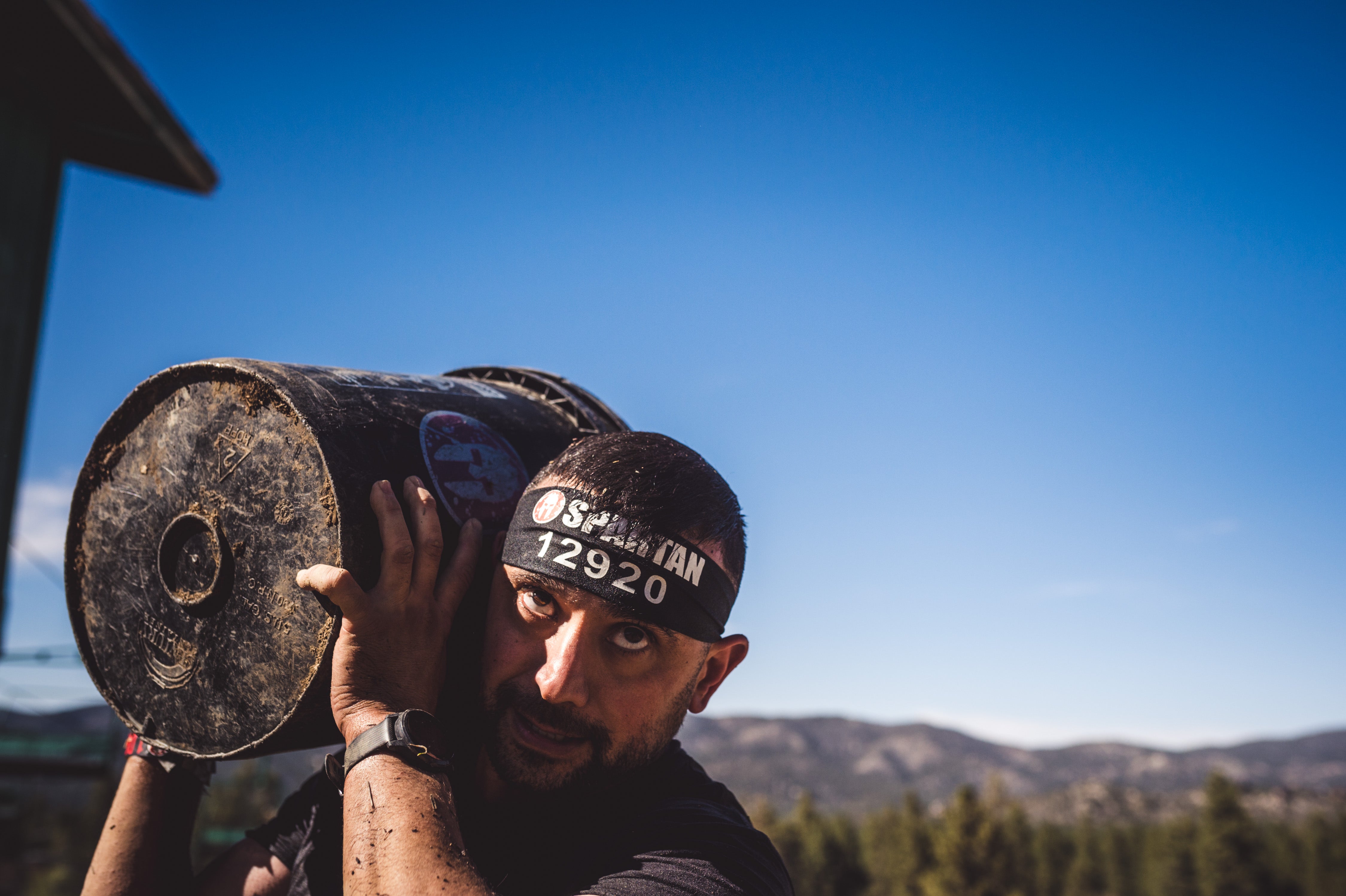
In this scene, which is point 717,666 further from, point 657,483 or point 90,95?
point 90,95

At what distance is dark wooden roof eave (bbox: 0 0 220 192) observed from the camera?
1140 cm

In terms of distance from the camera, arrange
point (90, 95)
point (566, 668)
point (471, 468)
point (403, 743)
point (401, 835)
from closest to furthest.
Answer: point (401, 835)
point (403, 743)
point (566, 668)
point (471, 468)
point (90, 95)

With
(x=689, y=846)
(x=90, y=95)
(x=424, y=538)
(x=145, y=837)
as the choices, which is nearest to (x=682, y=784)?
(x=689, y=846)

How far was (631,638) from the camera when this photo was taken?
81.7 inches

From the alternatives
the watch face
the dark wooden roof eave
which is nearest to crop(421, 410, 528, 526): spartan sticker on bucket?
the watch face

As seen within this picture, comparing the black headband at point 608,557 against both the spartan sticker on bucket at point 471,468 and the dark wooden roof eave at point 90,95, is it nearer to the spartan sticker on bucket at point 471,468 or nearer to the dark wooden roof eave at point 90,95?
the spartan sticker on bucket at point 471,468

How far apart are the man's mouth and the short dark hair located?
1.69ft

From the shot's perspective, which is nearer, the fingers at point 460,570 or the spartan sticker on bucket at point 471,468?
the fingers at point 460,570

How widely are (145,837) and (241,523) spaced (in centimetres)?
99

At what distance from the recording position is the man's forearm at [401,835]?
1576 mm

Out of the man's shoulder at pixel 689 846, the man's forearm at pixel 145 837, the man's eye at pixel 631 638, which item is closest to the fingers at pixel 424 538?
the man's eye at pixel 631 638

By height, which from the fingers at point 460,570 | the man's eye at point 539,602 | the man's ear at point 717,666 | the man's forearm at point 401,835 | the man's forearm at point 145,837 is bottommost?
the man's forearm at point 145,837

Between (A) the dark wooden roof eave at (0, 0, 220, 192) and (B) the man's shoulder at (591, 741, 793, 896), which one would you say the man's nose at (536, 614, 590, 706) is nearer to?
(B) the man's shoulder at (591, 741, 793, 896)

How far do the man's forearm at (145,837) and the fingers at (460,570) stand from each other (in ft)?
3.36
